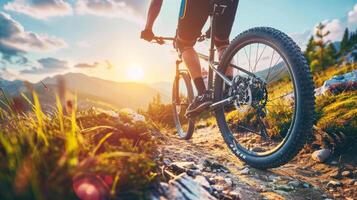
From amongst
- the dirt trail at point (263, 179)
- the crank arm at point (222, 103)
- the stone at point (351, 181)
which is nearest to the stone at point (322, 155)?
the dirt trail at point (263, 179)

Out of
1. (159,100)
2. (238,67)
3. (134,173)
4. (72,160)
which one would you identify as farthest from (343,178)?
(159,100)

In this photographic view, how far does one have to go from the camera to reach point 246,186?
9.80 feet

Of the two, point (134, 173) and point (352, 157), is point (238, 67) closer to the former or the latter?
point (352, 157)

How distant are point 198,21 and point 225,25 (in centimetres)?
45

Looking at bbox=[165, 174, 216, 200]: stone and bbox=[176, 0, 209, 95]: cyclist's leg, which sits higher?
→ bbox=[176, 0, 209, 95]: cyclist's leg

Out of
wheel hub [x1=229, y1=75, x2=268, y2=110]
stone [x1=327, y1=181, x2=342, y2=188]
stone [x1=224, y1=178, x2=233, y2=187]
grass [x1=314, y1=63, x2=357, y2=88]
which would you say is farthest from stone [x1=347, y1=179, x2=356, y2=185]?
grass [x1=314, y1=63, x2=357, y2=88]

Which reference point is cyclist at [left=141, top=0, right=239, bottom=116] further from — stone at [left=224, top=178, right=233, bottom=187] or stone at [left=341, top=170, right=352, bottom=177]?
stone at [left=341, top=170, right=352, bottom=177]

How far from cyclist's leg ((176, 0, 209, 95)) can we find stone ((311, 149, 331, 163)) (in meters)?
1.56

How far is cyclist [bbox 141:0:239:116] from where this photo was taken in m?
4.02

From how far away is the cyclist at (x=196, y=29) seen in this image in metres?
4.02

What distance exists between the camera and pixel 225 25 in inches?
172

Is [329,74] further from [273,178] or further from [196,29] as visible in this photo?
[273,178]

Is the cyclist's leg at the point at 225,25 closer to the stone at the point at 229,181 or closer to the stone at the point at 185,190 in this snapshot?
the stone at the point at 229,181

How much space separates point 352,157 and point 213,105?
1673 millimetres
